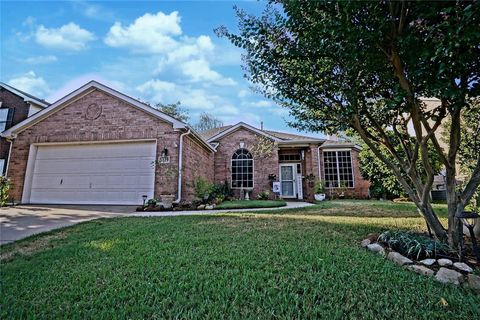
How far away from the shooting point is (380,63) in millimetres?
3617

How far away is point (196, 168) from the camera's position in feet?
37.4

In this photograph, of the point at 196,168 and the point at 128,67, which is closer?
the point at 128,67

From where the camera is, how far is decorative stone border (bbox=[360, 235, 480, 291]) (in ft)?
8.47

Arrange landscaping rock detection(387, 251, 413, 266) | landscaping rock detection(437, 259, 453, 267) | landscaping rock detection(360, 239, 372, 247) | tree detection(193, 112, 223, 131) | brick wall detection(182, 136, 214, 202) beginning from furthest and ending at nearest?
tree detection(193, 112, 223, 131)
brick wall detection(182, 136, 214, 202)
landscaping rock detection(360, 239, 372, 247)
landscaping rock detection(387, 251, 413, 266)
landscaping rock detection(437, 259, 453, 267)

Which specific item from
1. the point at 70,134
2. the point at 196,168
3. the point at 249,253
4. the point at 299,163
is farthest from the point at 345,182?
the point at 70,134

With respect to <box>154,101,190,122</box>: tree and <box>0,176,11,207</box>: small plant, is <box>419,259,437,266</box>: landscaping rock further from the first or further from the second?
<box>154,101,190,122</box>: tree

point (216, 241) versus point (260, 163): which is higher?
point (260, 163)

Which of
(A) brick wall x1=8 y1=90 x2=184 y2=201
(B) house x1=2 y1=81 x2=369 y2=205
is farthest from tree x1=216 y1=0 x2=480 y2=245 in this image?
(A) brick wall x1=8 y1=90 x2=184 y2=201

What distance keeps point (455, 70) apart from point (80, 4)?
7.92 metres

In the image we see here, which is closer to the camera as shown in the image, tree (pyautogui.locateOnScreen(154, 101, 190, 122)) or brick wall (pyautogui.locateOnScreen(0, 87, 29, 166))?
brick wall (pyautogui.locateOnScreen(0, 87, 29, 166))

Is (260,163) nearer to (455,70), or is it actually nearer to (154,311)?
(455,70)

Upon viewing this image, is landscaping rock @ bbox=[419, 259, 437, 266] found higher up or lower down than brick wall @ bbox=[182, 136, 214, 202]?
lower down

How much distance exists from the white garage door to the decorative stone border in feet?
28.2

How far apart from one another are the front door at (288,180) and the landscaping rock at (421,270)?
11774mm
